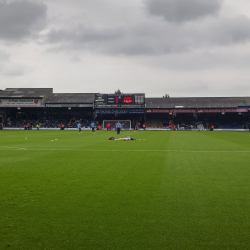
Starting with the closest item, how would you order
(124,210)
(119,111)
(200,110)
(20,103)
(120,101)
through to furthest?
(124,210)
(200,110)
(120,101)
(119,111)
(20,103)

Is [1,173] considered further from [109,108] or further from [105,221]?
[109,108]

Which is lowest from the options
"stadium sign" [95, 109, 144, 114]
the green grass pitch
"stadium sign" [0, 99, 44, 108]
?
the green grass pitch

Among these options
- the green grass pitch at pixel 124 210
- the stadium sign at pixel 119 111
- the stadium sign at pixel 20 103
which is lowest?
the green grass pitch at pixel 124 210

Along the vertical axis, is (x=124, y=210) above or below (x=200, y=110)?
below

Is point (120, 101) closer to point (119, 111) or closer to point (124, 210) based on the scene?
point (119, 111)

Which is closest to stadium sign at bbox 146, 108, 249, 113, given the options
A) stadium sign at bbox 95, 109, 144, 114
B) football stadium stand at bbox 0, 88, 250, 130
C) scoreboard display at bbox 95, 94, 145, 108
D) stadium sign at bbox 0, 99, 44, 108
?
football stadium stand at bbox 0, 88, 250, 130

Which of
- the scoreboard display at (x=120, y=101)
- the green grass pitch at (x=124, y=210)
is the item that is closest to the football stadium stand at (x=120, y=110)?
the scoreboard display at (x=120, y=101)

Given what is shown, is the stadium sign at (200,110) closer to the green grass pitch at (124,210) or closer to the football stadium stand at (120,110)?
the football stadium stand at (120,110)

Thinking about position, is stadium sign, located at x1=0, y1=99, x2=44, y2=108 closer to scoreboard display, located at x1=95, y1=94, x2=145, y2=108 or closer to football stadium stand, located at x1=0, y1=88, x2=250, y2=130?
football stadium stand, located at x1=0, y1=88, x2=250, y2=130

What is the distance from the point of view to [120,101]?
60.1 meters

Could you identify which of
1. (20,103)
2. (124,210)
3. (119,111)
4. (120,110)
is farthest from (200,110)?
(124,210)

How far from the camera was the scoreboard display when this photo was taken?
6003 centimetres

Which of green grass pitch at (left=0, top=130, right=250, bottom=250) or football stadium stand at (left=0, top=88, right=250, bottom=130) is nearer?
green grass pitch at (left=0, top=130, right=250, bottom=250)

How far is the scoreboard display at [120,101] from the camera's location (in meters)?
60.0
